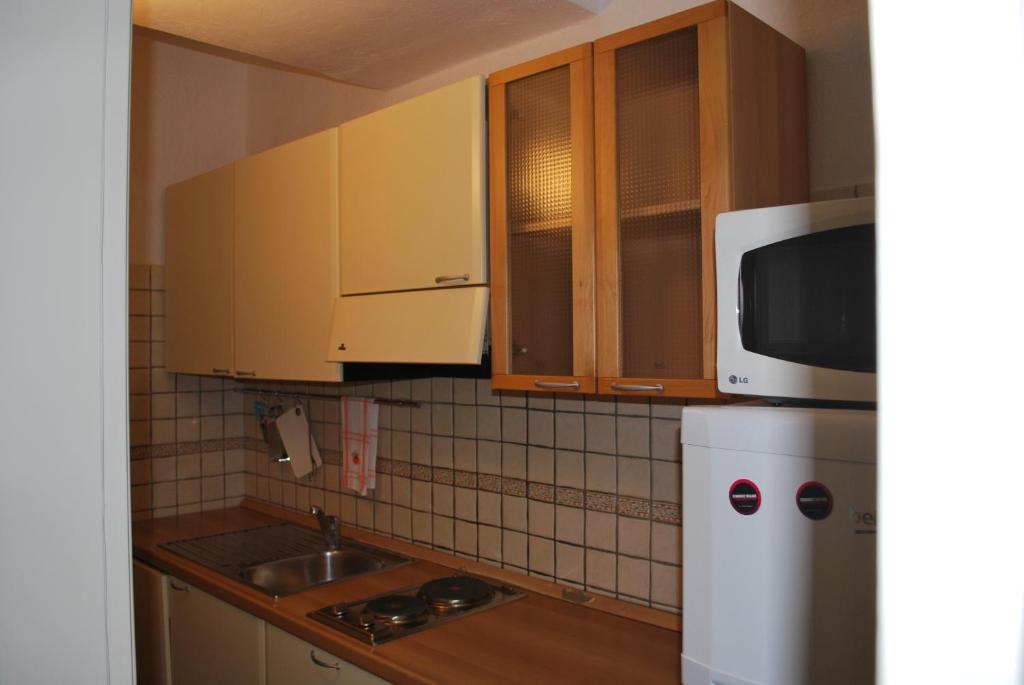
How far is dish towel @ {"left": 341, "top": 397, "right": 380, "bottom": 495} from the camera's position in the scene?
112 inches

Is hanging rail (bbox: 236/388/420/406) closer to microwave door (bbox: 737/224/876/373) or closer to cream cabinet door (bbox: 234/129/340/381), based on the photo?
cream cabinet door (bbox: 234/129/340/381)

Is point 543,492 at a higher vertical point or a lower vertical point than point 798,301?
lower

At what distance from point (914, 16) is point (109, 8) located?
46 cm

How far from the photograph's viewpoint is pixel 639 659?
5.74 feet

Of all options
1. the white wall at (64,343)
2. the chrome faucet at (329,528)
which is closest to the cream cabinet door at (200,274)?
the chrome faucet at (329,528)

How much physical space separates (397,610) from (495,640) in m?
0.30

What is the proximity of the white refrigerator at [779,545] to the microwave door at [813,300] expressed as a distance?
11 cm

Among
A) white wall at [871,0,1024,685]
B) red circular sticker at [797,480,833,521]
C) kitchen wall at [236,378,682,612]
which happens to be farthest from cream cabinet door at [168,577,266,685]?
white wall at [871,0,1024,685]

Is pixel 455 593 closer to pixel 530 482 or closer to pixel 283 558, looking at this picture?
pixel 530 482

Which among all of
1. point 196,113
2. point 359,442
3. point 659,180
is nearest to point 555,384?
point 659,180

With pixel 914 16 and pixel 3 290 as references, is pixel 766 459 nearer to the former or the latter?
pixel 914 16

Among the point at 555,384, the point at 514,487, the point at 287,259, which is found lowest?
the point at 514,487

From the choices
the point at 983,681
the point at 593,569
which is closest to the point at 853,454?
the point at 983,681

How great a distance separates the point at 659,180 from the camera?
1.62 metres
